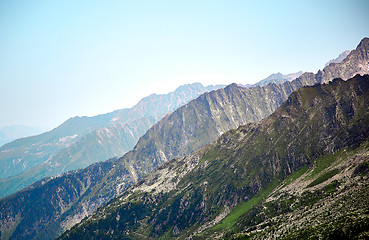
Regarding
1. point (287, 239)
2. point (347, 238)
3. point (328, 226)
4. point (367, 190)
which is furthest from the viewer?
point (367, 190)

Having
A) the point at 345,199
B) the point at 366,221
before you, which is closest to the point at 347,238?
the point at 366,221

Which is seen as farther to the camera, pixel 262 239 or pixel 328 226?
pixel 262 239

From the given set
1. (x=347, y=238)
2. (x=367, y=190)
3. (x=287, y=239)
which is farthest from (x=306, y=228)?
(x=367, y=190)

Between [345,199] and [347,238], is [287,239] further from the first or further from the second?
[345,199]

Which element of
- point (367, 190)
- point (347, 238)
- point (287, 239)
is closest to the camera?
point (347, 238)

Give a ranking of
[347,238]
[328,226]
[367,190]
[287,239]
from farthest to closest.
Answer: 1. [367,190]
2. [287,239]
3. [328,226]
4. [347,238]

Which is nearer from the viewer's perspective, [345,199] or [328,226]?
[328,226]

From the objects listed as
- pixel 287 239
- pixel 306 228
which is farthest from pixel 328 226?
pixel 287 239

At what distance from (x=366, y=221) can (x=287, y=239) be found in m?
53.5

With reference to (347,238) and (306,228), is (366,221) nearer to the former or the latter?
(347,238)

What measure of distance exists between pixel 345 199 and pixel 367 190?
1789 centimetres

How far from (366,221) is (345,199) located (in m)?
59.2

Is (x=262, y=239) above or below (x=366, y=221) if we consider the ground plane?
below

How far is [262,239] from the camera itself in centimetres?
19938
